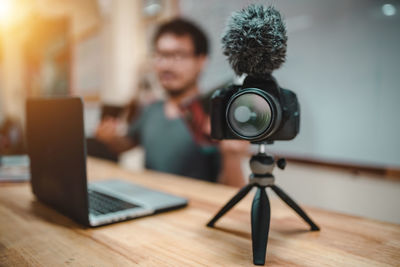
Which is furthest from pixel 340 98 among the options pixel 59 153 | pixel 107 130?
pixel 107 130

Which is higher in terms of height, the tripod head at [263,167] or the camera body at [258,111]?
the camera body at [258,111]

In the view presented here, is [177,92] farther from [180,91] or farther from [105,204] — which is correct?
[105,204]

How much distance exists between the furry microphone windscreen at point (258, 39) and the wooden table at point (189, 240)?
301 mm

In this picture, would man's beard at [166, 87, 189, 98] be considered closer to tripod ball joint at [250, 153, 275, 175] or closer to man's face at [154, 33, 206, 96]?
man's face at [154, 33, 206, 96]

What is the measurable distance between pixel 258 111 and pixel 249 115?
2 cm

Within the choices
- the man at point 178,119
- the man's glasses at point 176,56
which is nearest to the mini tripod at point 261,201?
the man at point 178,119

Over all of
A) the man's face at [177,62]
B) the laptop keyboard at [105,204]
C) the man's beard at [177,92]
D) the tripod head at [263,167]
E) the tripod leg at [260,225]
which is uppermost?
the man's face at [177,62]

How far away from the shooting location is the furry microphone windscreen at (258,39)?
0.53 m

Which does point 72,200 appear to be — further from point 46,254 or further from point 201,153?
point 201,153

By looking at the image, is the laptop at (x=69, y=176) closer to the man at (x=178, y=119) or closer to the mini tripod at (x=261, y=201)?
the mini tripod at (x=261, y=201)

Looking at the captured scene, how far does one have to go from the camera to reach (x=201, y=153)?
1.76 meters

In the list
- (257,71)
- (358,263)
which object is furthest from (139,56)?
(358,263)

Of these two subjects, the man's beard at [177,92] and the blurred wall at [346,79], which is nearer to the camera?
the blurred wall at [346,79]

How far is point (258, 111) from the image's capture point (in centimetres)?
51
